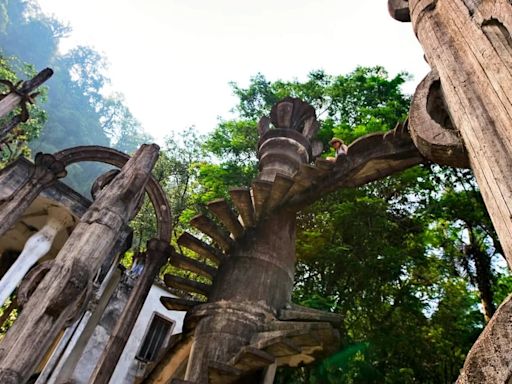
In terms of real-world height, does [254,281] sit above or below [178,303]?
above

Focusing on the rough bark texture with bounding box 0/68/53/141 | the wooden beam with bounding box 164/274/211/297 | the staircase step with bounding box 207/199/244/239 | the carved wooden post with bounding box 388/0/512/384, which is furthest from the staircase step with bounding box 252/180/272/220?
the rough bark texture with bounding box 0/68/53/141

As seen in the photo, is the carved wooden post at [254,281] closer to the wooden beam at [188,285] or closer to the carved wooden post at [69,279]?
the wooden beam at [188,285]

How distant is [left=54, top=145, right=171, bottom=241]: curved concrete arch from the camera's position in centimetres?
432

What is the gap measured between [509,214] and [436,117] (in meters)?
1.68

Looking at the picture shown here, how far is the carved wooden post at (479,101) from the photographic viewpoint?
1.43 meters

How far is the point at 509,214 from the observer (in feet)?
6.72

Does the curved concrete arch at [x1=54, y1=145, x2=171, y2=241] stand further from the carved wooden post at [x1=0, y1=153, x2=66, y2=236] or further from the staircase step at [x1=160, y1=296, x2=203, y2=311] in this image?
the staircase step at [x1=160, y1=296, x2=203, y2=311]

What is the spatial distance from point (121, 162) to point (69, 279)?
2101 mm

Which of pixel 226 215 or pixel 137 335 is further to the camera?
pixel 137 335

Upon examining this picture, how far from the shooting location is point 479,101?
279 cm

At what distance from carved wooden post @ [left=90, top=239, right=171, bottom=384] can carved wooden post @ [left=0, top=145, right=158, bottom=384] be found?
67 centimetres

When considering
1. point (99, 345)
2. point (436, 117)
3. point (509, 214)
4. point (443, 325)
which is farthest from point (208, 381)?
point (99, 345)

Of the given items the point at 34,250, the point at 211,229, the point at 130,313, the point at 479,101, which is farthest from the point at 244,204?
the point at 34,250

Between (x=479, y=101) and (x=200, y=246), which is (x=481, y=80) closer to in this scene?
(x=479, y=101)
